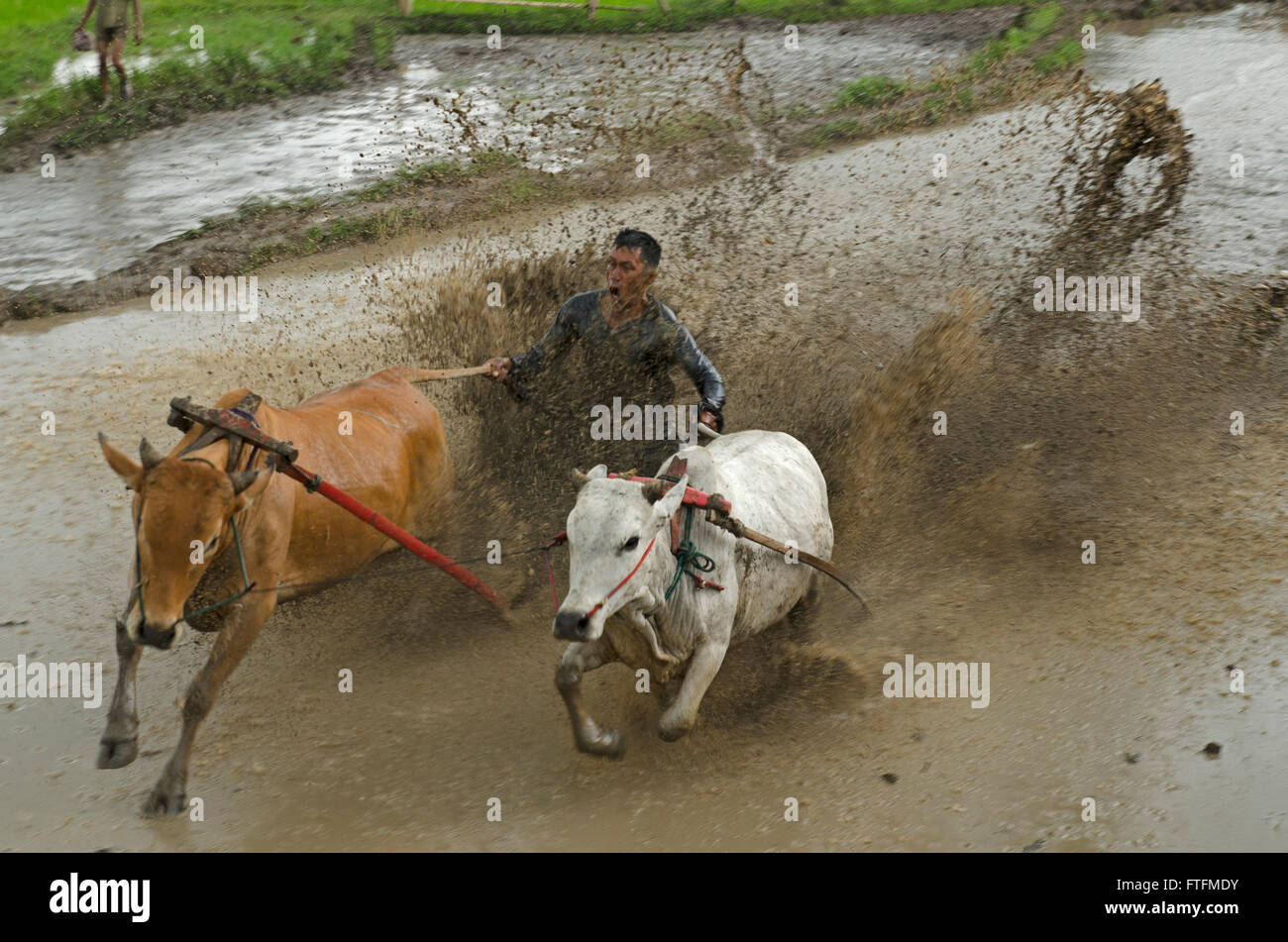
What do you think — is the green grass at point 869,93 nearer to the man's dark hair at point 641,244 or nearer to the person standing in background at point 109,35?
the person standing in background at point 109,35

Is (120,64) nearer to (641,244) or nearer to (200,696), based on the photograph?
(641,244)

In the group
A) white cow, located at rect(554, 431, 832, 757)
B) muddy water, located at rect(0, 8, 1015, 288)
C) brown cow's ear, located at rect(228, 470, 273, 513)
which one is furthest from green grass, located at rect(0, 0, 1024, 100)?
brown cow's ear, located at rect(228, 470, 273, 513)

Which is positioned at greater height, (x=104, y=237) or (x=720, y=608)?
(x=104, y=237)

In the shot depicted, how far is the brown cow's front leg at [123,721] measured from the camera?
14.2 ft

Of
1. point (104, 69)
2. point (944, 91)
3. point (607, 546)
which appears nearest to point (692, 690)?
point (607, 546)

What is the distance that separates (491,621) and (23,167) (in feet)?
31.1

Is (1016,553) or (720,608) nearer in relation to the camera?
(720,608)

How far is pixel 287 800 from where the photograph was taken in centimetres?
470

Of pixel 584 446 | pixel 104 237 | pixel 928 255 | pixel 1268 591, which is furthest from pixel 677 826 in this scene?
pixel 104 237

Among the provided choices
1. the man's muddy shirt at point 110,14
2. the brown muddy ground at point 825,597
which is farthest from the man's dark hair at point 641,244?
the man's muddy shirt at point 110,14

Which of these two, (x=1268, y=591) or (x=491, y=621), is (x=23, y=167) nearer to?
(x=491, y=621)

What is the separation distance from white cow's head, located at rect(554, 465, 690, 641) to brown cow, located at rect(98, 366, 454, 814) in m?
1.12

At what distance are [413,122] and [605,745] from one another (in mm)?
10474

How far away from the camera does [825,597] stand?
5.90 m
